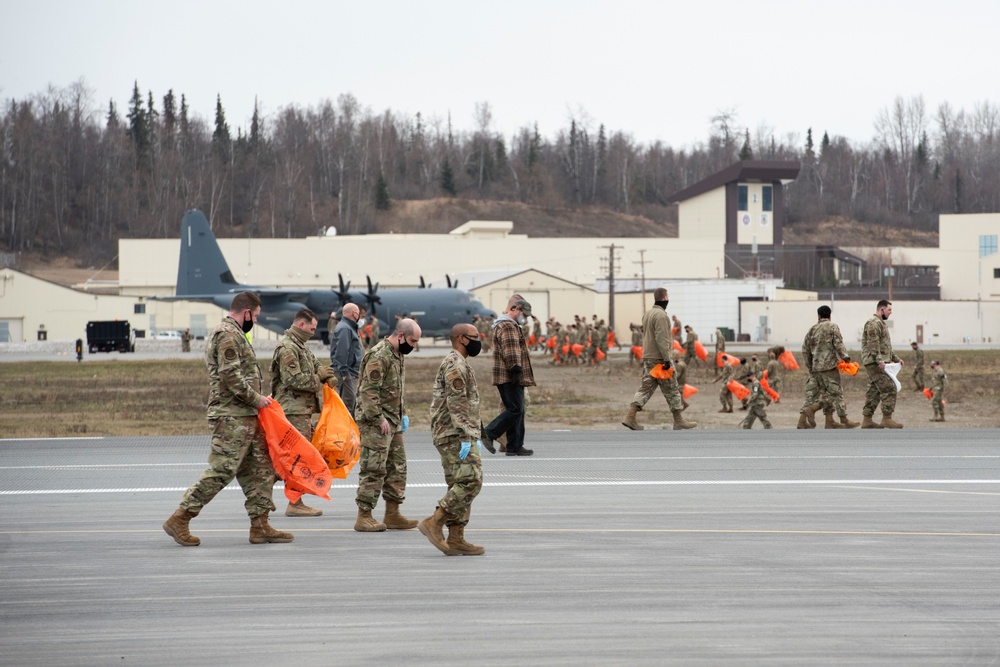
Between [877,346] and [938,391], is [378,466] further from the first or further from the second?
[938,391]

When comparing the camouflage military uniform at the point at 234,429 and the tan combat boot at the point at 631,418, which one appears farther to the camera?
the tan combat boot at the point at 631,418

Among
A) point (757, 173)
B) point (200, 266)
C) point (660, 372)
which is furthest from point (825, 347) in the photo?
point (757, 173)

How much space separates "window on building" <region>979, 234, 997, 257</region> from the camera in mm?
82125

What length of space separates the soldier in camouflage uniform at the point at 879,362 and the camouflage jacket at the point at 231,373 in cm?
1101

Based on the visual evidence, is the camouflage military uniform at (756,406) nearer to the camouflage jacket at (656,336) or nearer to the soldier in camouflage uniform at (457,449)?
the camouflage jacket at (656,336)

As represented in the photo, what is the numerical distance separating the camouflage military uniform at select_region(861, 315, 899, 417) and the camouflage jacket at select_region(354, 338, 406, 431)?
390 inches

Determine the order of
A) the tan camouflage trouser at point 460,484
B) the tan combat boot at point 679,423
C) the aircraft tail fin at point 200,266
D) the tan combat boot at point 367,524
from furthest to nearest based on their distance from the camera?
the aircraft tail fin at point 200,266 → the tan combat boot at point 679,423 → the tan combat boot at point 367,524 → the tan camouflage trouser at point 460,484

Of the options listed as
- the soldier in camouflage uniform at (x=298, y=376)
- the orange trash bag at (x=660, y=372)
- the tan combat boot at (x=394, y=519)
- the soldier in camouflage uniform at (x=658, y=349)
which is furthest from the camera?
the orange trash bag at (x=660, y=372)

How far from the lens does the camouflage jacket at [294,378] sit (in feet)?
33.7

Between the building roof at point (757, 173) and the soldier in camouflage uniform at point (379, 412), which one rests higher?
the building roof at point (757, 173)

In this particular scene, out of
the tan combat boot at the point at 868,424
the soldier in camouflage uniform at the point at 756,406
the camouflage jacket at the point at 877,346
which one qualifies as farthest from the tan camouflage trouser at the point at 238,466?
the soldier in camouflage uniform at the point at 756,406

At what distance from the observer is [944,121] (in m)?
149

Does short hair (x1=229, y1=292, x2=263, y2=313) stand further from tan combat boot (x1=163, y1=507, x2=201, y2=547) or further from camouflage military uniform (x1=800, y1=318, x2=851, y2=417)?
camouflage military uniform (x1=800, y1=318, x2=851, y2=417)

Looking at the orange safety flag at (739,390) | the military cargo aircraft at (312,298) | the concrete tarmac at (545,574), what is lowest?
the concrete tarmac at (545,574)
